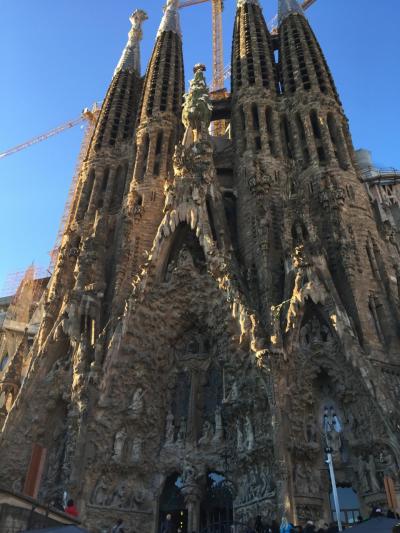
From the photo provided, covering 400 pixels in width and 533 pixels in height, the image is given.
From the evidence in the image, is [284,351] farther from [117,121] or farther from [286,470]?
[117,121]

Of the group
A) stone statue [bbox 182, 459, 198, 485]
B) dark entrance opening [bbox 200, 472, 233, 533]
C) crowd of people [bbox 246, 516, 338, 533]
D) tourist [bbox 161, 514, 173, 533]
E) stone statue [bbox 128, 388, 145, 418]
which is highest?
stone statue [bbox 128, 388, 145, 418]

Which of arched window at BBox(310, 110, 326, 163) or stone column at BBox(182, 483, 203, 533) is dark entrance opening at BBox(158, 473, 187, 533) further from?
arched window at BBox(310, 110, 326, 163)

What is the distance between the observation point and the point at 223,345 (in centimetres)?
1584

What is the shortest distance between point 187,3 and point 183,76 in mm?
22893

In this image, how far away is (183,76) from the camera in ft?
96.1

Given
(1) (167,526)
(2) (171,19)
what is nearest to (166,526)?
(1) (167,526)

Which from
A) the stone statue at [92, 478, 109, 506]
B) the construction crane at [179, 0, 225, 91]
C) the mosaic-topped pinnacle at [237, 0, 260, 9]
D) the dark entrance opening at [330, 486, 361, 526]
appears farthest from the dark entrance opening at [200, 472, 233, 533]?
the construction crane at [179, 0, 225, 91]

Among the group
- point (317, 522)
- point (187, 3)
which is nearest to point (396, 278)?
point (317, 522)

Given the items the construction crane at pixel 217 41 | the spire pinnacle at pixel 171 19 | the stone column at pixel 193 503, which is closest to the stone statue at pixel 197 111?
the spire pinnacle at pixel 171 19

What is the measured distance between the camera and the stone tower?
1316cm

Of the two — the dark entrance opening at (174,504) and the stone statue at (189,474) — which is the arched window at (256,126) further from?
the dark entrance opening at (174,504)

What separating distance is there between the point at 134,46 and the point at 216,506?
28.3 meters

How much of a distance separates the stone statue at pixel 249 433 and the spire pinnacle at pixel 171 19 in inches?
1023

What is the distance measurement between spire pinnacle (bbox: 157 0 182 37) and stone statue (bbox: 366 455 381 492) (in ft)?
91.8
